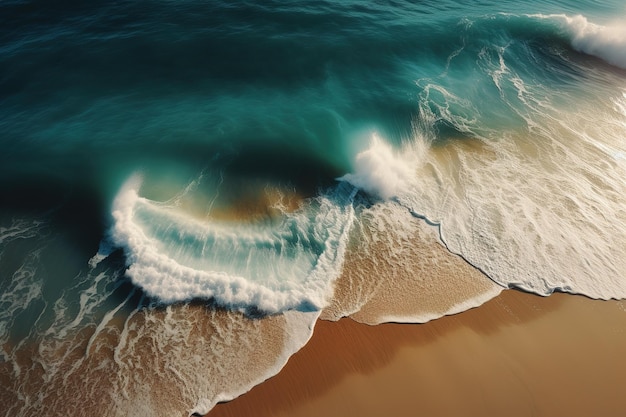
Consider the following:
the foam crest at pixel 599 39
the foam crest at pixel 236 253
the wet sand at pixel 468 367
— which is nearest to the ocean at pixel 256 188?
the foam crest at pixel 236 253

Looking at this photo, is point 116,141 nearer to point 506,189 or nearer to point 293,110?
point 293,110

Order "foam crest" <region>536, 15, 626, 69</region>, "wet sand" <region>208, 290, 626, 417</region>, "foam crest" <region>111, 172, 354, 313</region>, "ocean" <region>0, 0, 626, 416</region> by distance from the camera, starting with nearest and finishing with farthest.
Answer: "wet sand" <region>208, 290, 626, 417</region> → "ocean" <region>0, 0, 626, 416</region> → "foam crest" <region>111, 172, 354, 313</region> → "foam crest" <region>536, 15, 626, 69</region>

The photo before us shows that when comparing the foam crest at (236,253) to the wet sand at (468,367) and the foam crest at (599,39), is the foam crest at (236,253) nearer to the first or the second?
the wet sand at (468,367)

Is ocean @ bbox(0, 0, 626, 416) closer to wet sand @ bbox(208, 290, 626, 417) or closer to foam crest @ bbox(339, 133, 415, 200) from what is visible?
foam crest @ bbox(339, 133, 415, 200)

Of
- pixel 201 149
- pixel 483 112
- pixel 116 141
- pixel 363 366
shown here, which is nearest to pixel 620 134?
pixel 483 112

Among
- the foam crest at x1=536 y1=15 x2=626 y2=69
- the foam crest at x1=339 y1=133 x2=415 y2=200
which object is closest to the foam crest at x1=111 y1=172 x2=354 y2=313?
the foam crest at x1=339 y1=133 x2=415 y2=200

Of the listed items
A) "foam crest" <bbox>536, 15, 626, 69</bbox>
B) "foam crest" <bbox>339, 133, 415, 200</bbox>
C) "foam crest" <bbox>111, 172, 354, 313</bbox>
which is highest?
"foam crest" <bbox>536, 15, 626, 69</bbox>

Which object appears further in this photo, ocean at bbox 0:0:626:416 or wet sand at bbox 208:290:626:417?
ocean at bbox 0:0:626:416

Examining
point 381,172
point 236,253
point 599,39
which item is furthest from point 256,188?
point 599,39
